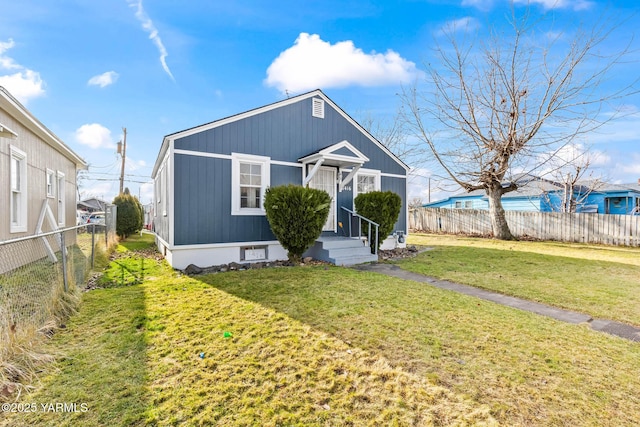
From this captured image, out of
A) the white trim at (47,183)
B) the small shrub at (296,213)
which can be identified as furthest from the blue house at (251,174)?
the white trim at (47,183)

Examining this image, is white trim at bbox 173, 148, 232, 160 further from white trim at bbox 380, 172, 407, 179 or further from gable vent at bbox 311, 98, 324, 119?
white trim at bbox 380, 172, 407, 179

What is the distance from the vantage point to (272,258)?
8.68 metres

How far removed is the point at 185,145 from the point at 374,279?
548cm

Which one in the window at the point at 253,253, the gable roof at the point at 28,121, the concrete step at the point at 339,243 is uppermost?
the gable roof at the point at 28,121

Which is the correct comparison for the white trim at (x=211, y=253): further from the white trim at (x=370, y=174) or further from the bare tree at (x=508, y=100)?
the bare tree at (x=508, y=100)

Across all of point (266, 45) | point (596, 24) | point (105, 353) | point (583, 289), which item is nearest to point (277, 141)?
point (266, 45)

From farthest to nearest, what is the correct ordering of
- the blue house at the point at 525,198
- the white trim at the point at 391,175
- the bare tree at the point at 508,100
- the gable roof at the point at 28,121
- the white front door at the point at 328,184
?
the blue house at the point at 525,198
the bare tree at the point at 508,100
the white trim at the point at 391,175
the white front door at the point at 328,184
the gable roof at the point at 28,121

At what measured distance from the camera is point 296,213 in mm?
7645

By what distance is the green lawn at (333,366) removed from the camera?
216cm

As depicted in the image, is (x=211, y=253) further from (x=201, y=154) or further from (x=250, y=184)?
(x=201, y=154)

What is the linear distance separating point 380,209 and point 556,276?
4.62 metres

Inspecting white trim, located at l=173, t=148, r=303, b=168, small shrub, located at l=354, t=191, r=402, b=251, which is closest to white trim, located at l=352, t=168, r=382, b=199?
small shrub, located at l=354, t=191, r=402, b=251

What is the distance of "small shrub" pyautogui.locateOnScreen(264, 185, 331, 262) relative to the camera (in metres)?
7.61

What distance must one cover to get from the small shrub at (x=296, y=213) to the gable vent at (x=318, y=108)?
10.2 ft
